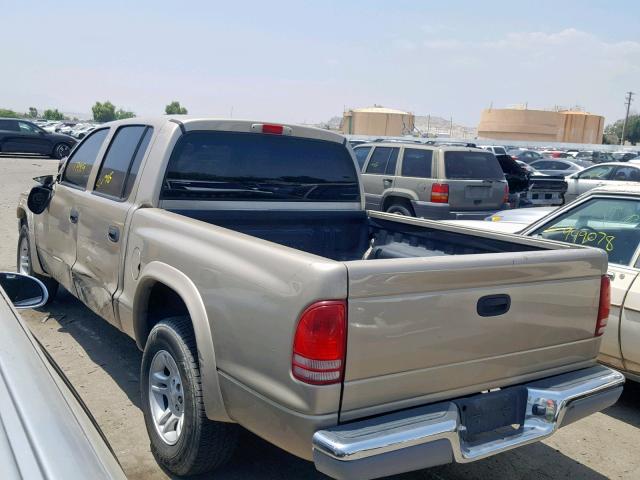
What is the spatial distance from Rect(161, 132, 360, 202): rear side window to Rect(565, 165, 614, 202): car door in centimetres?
1250

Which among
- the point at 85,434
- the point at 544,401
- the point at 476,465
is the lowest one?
the point at 476,465

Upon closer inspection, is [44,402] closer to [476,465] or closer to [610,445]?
[476,465]

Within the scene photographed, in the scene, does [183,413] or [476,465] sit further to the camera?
[476,465]

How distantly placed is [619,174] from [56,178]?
538 inches

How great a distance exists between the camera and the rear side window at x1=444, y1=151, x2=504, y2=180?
11.2 meters

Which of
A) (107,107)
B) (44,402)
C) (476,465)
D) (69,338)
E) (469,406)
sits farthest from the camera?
(107,107)

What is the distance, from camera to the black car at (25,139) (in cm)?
2572

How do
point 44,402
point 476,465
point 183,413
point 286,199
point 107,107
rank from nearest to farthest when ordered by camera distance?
point 44,402 < point 183,413 < point 476,465 < point 286,199 < point 107,107

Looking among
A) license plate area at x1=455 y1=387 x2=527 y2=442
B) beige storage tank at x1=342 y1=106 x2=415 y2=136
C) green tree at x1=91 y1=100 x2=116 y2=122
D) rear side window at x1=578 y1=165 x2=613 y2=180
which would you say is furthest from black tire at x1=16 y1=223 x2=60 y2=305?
green tree at x1=91 y1=100 x2=116 y2=122

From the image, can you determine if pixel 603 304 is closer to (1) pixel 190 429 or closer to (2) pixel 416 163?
(1) pixel 190 429

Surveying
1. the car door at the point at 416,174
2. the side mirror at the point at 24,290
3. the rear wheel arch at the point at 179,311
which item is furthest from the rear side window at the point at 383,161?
the side mirror at the point at 24,290

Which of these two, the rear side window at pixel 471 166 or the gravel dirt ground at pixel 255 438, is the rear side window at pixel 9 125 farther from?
the gravel dirt ground at pixel 255 438

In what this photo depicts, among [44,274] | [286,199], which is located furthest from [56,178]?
[286,199]

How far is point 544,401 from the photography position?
3080mm
